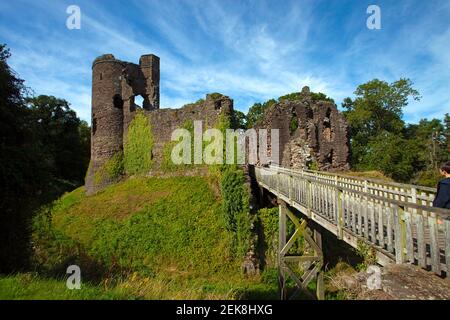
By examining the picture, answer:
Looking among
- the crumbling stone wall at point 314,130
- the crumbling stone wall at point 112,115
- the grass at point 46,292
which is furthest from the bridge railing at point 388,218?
the crumbling stone wall at point 112,115

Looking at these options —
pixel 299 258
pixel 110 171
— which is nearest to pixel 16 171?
pixel 299 258

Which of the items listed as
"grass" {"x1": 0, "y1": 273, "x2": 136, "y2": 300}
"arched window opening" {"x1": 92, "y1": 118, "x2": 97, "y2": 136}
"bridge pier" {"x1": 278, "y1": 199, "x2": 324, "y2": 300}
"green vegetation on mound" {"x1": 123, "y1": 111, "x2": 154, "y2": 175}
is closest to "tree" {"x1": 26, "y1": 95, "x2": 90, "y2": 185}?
"arched window opening" {"x1": 92, "y1": 118, "x2": 97, "y2": 136}

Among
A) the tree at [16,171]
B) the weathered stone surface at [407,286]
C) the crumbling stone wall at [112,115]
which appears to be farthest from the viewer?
the crumbling stone wall at [112,115]

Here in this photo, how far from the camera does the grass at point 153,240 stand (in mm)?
12266

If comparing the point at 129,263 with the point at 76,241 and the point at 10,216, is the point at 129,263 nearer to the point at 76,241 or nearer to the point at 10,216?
the point at 76,241

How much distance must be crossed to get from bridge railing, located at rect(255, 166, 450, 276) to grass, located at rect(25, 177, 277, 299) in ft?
14.4

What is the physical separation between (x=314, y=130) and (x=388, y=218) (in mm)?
17930

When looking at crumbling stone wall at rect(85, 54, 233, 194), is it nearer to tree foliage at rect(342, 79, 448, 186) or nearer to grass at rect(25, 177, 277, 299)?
grass at rect(25, 177, 277, 299)

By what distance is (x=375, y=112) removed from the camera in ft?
137

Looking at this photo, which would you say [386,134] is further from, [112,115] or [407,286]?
[407,286]

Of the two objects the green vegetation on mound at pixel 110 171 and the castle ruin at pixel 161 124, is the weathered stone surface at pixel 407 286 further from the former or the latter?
the green vegetation on mound at pixel 110 171

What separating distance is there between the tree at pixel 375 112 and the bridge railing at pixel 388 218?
1343 inches

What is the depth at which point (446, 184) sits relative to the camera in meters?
4.85
